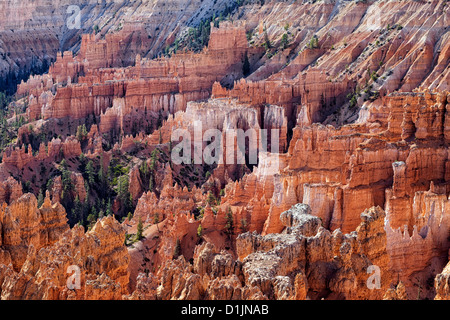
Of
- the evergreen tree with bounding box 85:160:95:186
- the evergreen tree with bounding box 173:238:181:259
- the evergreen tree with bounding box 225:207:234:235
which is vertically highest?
the evergreen tree with bounding box 225:207:234:235

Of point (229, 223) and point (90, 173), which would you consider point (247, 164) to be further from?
point (229, 223)

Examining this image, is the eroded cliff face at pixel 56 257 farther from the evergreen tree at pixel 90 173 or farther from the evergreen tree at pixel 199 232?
the evergreen tree at pixel 90 173

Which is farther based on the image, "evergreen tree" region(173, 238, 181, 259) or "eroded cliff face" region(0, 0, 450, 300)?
"evergreen tree" region(173, 238, 181, 259)

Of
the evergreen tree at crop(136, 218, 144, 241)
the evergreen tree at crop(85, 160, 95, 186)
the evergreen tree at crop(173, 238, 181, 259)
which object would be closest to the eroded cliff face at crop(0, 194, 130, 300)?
the evergreen tree at crop(173, 238, 181, 259)

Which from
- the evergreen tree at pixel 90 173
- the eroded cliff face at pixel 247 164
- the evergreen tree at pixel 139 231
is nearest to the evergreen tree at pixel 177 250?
the eroded cliff face at pixel 247 164

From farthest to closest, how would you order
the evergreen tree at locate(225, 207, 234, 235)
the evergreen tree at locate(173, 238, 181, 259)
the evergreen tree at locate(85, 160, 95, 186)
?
the evergreen tree at locate(85, 160, 95, 186)
the evergreen tree at locate(225, 207, 234, 235)
the evergreen tree at locate(173, 238, 181, 259)

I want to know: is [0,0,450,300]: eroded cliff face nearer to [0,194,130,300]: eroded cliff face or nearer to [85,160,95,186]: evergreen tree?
Answer: [0,194,130,300]: eroded cliff face

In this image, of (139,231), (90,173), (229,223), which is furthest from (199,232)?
(90,173)

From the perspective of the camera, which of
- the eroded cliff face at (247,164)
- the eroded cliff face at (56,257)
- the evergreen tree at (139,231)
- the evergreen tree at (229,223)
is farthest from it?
the evergreen tree at (229,223)
